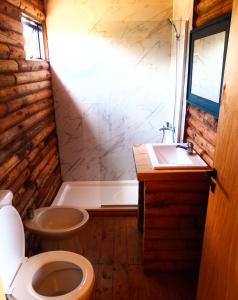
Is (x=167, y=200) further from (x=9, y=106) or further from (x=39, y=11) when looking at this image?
(x=39, y=11)

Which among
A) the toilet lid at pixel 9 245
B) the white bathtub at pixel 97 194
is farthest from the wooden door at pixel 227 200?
the white bathtub at pixel 97 194

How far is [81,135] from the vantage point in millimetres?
3414

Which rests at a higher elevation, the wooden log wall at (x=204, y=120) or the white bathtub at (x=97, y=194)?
the wooden log wall at (x=204, y=120)

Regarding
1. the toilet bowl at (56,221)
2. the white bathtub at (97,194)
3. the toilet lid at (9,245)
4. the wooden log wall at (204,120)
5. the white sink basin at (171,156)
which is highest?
the wooden log wall at (204,120)

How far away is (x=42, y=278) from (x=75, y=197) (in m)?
1.62

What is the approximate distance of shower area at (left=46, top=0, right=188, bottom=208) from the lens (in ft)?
9.85

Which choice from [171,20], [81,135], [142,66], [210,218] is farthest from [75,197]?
[171,20]

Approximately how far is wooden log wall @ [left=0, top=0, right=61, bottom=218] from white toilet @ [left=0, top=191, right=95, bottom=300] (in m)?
0.34

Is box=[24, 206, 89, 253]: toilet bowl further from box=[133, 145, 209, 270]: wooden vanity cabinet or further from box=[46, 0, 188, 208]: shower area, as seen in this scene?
box=[46, 0, 188, 208]: shower area

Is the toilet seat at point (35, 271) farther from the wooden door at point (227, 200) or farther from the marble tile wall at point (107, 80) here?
the marble tile wall at point (107, 80)

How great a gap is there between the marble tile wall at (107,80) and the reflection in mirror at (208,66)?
36.4 inches

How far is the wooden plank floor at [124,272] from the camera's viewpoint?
6.48ft

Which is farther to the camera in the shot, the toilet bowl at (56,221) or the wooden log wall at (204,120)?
the toilet bowl at (56,221)

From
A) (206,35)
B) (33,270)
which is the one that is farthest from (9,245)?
(206,35)
